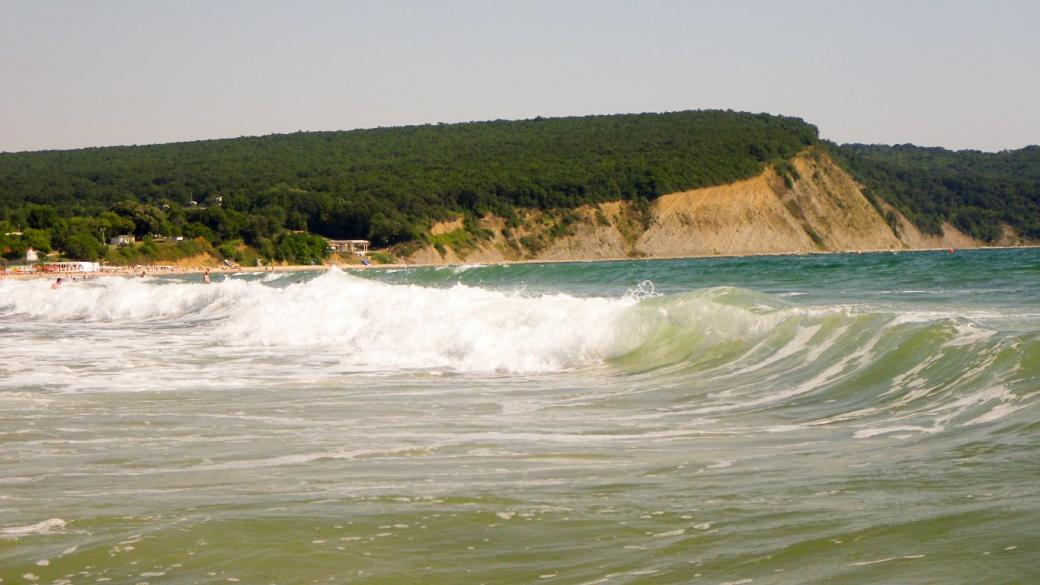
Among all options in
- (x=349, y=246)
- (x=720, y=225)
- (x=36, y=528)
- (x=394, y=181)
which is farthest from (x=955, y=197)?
(x=36, y=528)

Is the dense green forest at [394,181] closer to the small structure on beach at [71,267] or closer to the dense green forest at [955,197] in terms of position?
the dense green forest at [955,197]

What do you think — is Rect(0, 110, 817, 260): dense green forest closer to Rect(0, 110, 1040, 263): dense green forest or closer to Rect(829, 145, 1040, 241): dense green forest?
Rect(0, 110, 1040, 263): dense green forest

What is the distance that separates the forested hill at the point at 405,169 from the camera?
12875 cm

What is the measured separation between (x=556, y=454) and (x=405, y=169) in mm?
145409

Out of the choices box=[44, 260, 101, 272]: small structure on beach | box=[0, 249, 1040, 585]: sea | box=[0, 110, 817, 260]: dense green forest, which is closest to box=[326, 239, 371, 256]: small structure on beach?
box=[0, 110, 817, 260]: dense green forest

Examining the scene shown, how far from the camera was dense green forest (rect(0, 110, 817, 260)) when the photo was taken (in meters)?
118

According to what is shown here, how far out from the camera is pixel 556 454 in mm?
8875

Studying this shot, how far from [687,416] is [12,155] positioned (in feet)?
617

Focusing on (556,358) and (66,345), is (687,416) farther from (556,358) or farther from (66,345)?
(66,345)

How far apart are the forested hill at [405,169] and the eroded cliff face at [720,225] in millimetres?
2192

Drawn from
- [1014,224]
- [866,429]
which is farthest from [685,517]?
[1014,224]

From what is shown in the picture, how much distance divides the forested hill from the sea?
102m

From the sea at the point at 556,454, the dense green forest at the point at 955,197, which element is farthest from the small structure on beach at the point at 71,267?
the dense green forest at the point at 955,197

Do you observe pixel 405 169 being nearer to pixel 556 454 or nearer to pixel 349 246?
pixel 349 246
